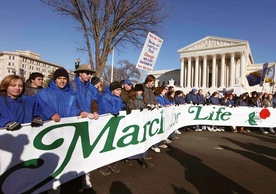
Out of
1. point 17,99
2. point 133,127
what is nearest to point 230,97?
point 133,127

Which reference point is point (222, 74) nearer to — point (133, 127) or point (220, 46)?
Answer: point (220, 46)

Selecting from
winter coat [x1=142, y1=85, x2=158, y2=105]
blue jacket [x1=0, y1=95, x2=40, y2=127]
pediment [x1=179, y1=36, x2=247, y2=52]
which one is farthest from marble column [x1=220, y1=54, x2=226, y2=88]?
blue jacket [x1=0, y1=95, x2=40, y2=127]

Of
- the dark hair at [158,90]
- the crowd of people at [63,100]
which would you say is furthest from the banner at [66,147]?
the dark hair at [158,90]

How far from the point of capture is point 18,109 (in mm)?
2836

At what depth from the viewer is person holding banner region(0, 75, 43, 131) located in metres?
2.65

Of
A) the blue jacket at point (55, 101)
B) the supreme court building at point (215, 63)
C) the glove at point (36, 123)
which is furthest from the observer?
the supreme court building at point (215, 63)

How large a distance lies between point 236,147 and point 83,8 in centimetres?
911

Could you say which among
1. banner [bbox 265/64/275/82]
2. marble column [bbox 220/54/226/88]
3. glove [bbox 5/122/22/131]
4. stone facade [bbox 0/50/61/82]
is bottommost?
glove [bbox 5/122/22/131]

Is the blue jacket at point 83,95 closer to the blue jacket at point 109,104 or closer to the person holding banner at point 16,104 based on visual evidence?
the blue jacket at point 109,104

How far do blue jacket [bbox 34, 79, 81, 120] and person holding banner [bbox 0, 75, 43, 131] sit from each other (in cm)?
13

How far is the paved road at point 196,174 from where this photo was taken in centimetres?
382

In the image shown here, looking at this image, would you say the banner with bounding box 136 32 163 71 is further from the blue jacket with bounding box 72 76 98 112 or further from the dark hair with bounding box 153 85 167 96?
the blue jacket with bounding box 72 76 98 112

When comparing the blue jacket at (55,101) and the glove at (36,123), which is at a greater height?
the blue jacket at (55,101)

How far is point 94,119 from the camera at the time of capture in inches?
141
